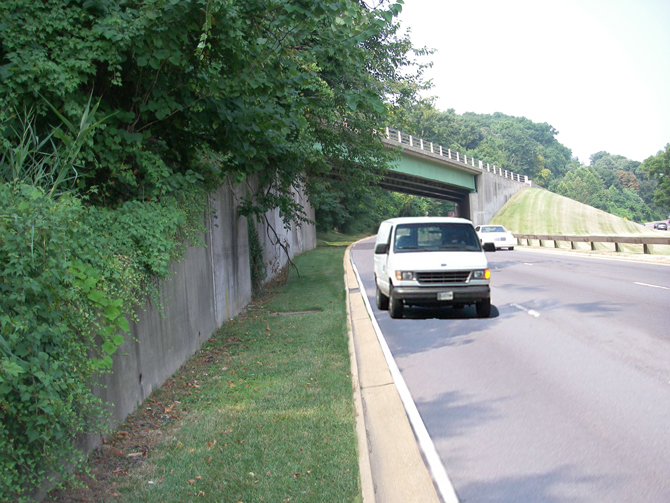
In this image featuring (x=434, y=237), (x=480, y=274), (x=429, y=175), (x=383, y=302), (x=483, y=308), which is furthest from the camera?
(x=429, y=175)

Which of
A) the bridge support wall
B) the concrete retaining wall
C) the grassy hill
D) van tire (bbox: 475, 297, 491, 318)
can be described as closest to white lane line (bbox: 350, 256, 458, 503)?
the concrete retaining wall

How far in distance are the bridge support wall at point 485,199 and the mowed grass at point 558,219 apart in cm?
150

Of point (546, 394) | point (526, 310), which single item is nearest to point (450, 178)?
point (526, 310)

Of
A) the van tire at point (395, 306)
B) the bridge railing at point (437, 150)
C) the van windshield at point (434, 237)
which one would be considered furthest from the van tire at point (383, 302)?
the bridge railing at point (437, 150)

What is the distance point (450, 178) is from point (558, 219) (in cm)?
1751

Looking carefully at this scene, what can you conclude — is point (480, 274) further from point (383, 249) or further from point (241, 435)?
point (241, 435)

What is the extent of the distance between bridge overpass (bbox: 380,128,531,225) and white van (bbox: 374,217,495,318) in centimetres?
3110

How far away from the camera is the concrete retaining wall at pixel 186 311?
18.9 ft

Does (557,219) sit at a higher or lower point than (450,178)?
lower

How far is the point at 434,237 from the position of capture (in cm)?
1178

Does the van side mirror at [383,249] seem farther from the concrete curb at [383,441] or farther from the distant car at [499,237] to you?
the distant car at [499,237]

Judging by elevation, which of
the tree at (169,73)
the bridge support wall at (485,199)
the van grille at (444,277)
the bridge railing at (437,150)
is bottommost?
the van grille at (444,277)

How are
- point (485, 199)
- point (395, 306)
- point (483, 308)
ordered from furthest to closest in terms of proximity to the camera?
point (485, 199), point (483, 308), point (395, 306)

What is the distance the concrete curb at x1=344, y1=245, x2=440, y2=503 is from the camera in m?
4.36
